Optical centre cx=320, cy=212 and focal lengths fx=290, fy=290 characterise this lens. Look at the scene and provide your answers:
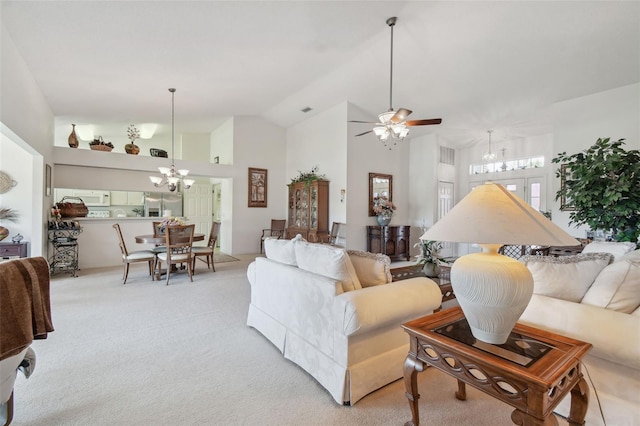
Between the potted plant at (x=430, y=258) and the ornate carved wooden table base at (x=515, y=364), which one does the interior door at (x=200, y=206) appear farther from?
the ornate carved wooden table base at (x=515, y=364)

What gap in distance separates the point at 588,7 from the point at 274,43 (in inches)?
147

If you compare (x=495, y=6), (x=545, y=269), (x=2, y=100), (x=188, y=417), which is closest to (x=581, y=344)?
(x=545, y=269)

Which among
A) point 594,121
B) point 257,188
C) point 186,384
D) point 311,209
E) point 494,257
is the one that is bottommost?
point 186,384

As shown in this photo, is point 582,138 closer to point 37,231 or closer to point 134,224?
point 134,224

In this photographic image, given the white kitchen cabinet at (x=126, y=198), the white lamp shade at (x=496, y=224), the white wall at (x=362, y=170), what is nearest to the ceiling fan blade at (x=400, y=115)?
the white lamp shade at (x=496, y=224)

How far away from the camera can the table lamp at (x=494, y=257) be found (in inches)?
48.9

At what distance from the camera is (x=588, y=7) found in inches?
131

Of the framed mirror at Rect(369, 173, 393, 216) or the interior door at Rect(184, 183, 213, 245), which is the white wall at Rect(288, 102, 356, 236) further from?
the interior door at Rect(184, 183, 213, 245)

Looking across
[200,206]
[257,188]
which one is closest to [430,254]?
[257,188]

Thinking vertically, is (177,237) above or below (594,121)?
below

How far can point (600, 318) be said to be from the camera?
59.9 inches

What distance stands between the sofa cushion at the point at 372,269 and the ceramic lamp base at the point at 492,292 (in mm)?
751

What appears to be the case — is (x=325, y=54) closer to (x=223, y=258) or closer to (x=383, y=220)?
(x=383, y=220)

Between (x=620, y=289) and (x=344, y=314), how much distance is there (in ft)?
5.02
